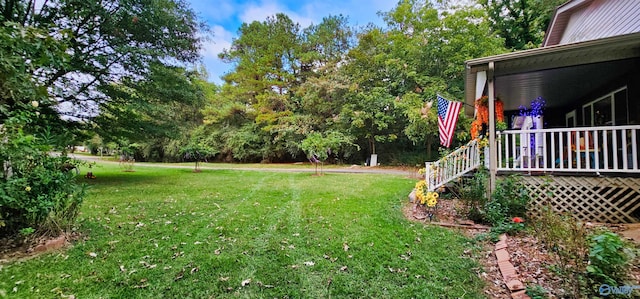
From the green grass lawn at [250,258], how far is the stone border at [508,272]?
0.25m

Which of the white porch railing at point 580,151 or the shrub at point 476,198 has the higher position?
the white porch railing at point 580,151

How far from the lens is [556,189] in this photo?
15.4 feet

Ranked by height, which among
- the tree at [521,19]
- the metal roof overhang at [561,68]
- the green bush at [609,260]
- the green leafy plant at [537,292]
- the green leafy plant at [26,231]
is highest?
the tree at [521,19]

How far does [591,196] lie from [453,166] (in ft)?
7.47

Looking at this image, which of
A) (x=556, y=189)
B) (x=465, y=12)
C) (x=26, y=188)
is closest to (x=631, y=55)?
(x=556, y=189)

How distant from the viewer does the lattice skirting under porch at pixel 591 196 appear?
4297mm

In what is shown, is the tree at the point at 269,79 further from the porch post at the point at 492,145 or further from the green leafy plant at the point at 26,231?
the green leafy plant at the point at 26,231

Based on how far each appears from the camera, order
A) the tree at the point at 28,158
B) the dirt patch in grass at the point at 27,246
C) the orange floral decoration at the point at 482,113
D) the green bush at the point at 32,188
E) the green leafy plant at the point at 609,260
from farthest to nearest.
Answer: the orange floral decoration at the point at 482,113
the dirt patch in grass at the point at 27,246
the green bush at the point at 32,188
the tree at the point at 28,158
the green leafy plant at the point at 609,260

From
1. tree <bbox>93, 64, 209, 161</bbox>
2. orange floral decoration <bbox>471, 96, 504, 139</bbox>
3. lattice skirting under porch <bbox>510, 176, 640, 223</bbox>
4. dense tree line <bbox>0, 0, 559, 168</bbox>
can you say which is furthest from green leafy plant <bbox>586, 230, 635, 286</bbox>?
tree <bbox>93, 64, 209, 161</bbox>

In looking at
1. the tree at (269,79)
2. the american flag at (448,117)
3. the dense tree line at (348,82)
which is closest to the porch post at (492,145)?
the american flag at (448,117)

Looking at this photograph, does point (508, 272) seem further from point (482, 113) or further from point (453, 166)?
point (482, 113)

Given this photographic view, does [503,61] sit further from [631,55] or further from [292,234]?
[292,234]

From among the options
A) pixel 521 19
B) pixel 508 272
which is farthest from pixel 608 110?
pixel 521 19

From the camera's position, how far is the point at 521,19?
17.0 m
